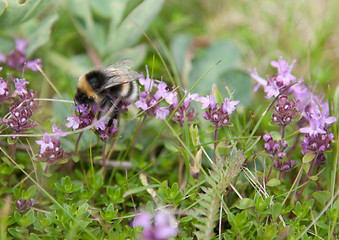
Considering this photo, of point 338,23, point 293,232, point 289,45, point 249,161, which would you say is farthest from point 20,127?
point 338,23

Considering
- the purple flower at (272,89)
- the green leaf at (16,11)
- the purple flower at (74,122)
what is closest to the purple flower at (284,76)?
the purple flower at (272,89)

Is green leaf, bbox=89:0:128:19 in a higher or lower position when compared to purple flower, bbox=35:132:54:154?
higher

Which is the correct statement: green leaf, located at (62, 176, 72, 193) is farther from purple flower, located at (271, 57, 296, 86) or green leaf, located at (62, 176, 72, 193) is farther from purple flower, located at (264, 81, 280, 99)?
purple flower, located at (271, 57, 296, 86)

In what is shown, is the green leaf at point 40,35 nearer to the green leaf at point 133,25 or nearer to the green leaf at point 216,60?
the green leaf at point 133,25

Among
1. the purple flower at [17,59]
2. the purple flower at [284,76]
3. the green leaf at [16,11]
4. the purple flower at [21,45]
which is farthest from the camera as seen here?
the purple flower at [21,45]

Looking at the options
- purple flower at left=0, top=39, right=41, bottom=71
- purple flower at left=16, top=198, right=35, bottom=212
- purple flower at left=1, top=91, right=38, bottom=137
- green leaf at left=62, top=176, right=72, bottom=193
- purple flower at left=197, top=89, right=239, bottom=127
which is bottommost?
purple flower at left=197, top=89, right=239, bottom=127

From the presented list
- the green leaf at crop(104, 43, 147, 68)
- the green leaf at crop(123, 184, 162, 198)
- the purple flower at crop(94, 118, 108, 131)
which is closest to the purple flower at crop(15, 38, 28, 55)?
the green leaf at crop(104, 43, 147, 68)

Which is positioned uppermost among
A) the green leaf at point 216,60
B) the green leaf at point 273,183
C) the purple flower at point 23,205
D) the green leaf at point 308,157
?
the purple flower at point 23,205
